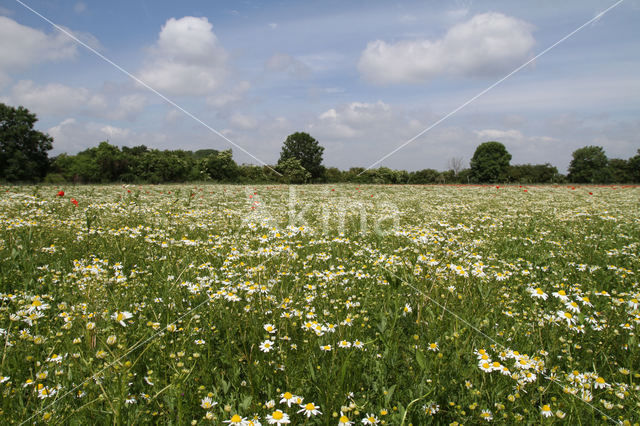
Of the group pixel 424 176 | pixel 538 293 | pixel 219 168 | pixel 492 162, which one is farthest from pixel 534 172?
pixel 538 293

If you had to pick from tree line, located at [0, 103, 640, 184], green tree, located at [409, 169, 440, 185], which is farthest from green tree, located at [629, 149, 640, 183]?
green tree, located at [409, 169, 440, 185]

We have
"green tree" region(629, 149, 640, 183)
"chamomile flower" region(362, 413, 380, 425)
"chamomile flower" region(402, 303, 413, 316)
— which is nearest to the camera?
"chamomile flower" region(362, 413, 380, 425)

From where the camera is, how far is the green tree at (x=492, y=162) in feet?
281

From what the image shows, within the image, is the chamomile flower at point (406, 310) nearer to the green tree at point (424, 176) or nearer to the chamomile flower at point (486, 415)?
the chamomile flower at point (486, 415)

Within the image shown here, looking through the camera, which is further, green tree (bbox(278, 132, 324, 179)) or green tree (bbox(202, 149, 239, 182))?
green tree (bbox(278, 132, 324, 179))

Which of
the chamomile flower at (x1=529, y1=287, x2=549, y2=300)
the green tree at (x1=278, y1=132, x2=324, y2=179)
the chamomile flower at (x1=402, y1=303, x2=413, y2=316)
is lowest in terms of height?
the chamomile flower at (x1=402, y1=303, x2=413, y2=316)

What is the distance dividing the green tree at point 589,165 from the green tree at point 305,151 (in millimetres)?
71546

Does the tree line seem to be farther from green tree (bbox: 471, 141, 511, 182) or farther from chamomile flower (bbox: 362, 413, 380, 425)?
chamomile flower (bbox: 362, 413, 380, 425)

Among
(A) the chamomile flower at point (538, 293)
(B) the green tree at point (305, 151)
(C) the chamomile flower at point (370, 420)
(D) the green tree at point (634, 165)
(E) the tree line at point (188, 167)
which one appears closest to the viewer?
(C) the chamomile flower at point (370, 420)

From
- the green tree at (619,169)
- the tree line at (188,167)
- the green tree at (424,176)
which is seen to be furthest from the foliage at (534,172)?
the green tree at (424,176)

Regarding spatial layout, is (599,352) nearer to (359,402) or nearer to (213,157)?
(359,402)

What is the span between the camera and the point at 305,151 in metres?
73.7

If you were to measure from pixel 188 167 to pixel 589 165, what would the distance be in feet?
358

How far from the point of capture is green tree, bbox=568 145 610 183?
86.1 m
